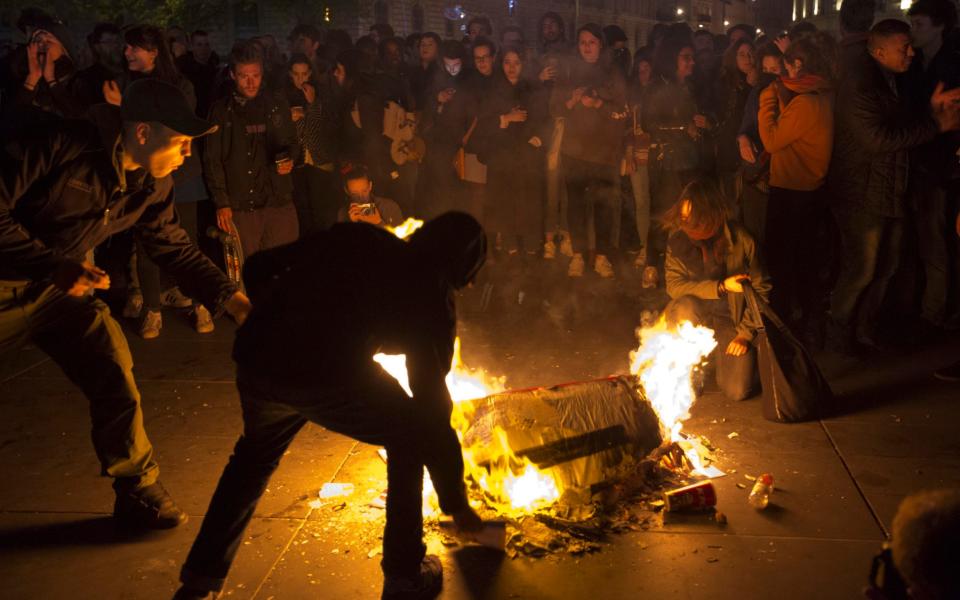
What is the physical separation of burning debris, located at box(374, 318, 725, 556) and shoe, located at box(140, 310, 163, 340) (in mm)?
3793

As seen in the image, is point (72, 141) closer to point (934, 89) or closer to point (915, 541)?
point (915, 541)

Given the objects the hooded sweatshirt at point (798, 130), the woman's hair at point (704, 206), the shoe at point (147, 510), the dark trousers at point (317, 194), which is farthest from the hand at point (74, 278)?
the hooded sweatshirt at point (798, 130)

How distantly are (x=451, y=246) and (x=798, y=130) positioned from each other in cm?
422

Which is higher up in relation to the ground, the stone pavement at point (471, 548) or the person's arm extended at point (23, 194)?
the person's arm extended at point (23, 194)

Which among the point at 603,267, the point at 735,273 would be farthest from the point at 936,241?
the point at 603,267

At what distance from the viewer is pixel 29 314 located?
3900mm

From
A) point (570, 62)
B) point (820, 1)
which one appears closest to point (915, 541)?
point (570, 62)

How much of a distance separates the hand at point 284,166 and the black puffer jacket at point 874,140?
425 cm

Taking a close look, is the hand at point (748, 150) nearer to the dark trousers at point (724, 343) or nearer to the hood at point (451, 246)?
the dark trousers at point (724, 343)

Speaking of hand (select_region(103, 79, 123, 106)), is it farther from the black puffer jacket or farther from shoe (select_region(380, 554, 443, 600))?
the black puffer jacket

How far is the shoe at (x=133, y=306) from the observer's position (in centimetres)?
785

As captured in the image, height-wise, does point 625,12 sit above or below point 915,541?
above

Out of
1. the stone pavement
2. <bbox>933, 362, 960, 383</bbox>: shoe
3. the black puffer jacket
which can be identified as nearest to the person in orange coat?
the black puffer jacket

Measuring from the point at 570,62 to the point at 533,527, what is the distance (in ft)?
18.8
